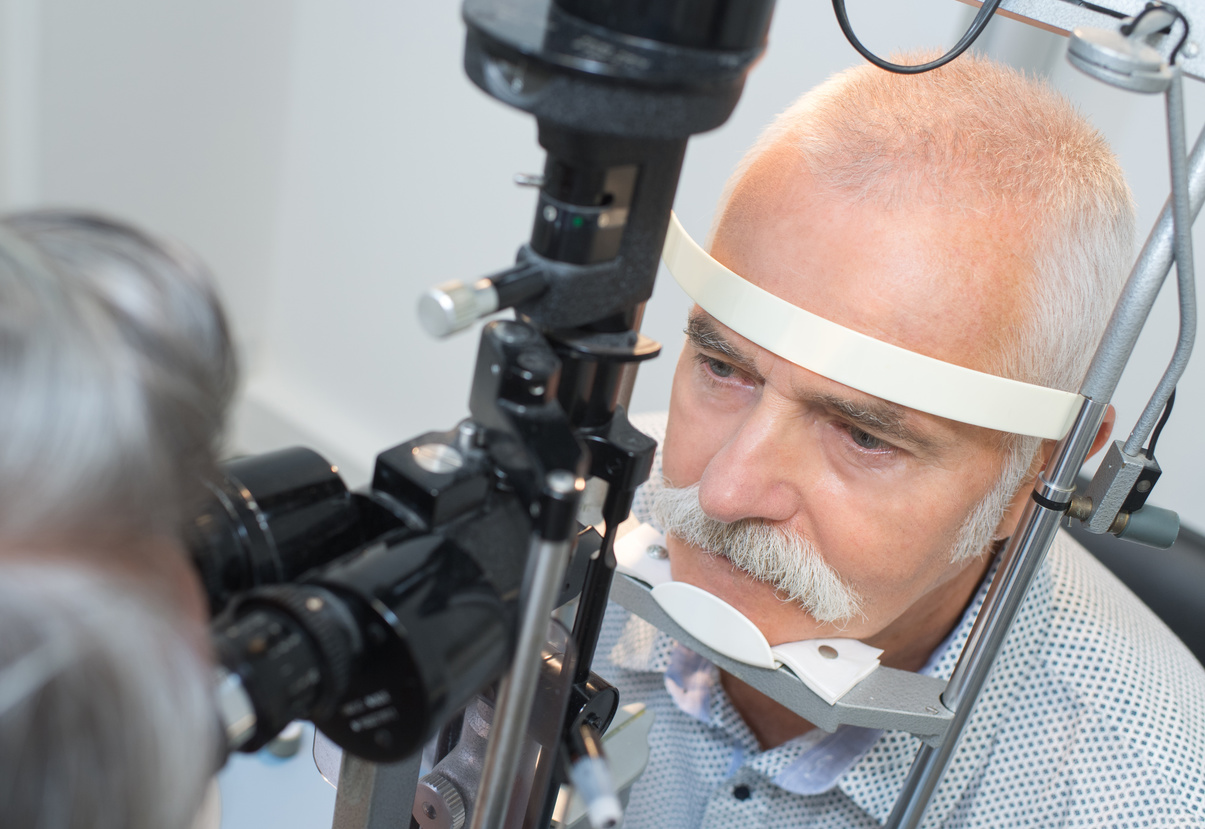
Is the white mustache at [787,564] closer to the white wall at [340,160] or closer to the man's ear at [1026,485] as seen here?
the man's ear at [1026,485]

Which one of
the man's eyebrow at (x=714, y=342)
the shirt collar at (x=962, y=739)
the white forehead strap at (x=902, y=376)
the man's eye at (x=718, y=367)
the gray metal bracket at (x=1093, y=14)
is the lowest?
the shirt collar at (x=962, y=739)

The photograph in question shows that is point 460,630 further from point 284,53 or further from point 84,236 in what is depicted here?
point 284,53

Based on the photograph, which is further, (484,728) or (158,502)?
(484,728)

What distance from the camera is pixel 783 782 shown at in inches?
40.7

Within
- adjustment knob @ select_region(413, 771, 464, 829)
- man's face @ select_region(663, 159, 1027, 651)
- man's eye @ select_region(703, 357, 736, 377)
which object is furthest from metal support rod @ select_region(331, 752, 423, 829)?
man's eye @ select_region(703, 357, 736, 377)

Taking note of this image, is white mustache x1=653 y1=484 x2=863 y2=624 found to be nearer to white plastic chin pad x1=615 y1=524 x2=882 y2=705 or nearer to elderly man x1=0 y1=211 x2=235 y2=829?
white plastic chin pad x1=615 y1=524 x2=882 y2=705

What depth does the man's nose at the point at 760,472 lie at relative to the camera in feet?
2.75

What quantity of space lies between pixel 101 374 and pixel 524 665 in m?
0.24

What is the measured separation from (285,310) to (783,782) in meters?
1.88

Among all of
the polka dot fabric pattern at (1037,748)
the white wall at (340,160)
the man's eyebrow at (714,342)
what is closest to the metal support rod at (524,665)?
the man's eyebrow at (714,342)

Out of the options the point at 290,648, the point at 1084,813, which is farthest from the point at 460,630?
the point at 1084,813

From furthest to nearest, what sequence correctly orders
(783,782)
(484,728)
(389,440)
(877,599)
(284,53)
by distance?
1. (389,440)
2. (284,53)
3. (783,782)
4. (877,599)
5. (484,728)

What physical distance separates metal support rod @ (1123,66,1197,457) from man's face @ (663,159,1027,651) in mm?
167

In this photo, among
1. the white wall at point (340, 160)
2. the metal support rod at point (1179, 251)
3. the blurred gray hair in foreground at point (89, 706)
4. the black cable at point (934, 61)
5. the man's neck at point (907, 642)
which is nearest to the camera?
the blurred gray hair in foreground at point (89, 706)
